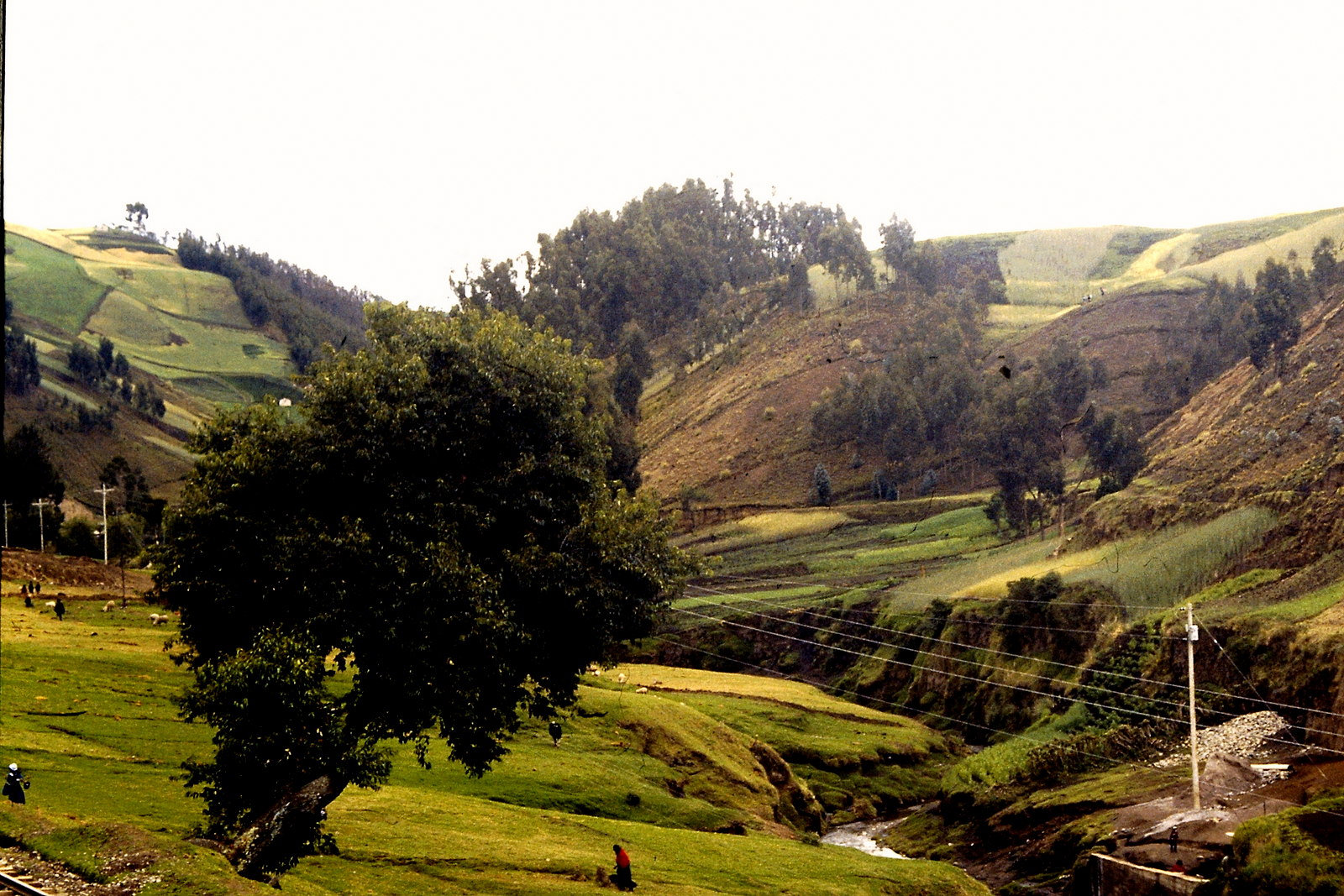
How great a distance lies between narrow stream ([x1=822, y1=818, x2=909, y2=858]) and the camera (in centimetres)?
6241

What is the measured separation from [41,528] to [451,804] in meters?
112

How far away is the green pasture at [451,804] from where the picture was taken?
113 ft

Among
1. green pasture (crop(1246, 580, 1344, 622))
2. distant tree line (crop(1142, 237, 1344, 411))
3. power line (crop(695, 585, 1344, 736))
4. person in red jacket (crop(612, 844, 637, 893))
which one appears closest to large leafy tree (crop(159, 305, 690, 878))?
person in red jacket (crop(612, 844, 637, 893))

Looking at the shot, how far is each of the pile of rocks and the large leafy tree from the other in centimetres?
3940

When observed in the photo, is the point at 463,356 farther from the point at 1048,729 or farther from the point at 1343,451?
the point at 1343,451

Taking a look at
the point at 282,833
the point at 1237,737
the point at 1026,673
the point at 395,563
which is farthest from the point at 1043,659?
the point at 282,833

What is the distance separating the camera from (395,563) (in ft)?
108

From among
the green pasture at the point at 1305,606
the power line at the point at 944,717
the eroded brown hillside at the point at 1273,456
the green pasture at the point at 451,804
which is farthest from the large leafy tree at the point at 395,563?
the eroded brown hillside at the point at 1273,456

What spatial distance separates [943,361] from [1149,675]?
9540 centimetres

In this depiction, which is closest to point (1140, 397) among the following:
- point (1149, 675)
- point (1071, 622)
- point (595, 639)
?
point (1071, 622)

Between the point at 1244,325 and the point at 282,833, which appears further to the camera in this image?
the point at 1244,325

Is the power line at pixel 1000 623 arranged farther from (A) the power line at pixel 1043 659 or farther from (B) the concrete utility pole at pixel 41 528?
(B) the concrete utility pole at pixel 41 528

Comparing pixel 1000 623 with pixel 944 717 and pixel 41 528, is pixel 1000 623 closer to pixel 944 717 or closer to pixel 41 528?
pixel 944 717

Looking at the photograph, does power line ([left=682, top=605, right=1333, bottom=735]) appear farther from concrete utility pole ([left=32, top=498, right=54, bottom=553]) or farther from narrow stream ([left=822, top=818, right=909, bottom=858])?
concrete utility pole ([left=32, top=498, right=54, bottom=553])
